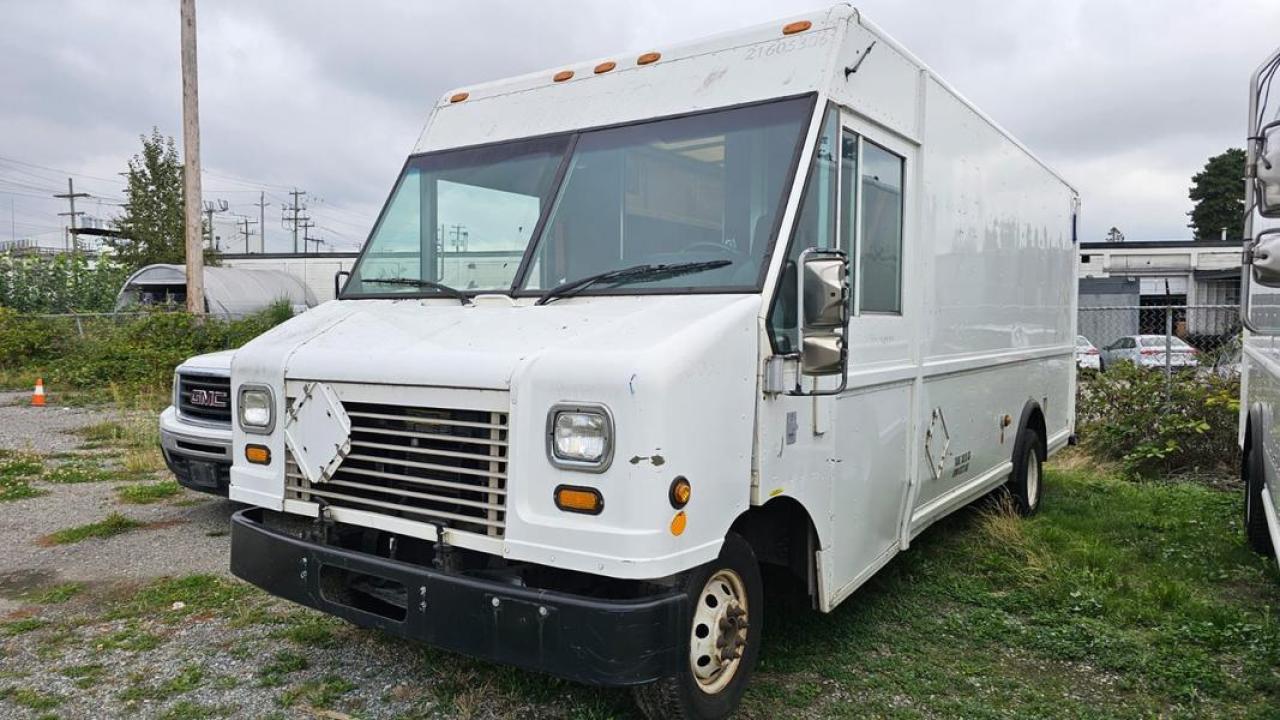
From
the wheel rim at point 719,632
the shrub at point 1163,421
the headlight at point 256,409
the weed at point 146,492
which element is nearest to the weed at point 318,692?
the headlight at point 256,409

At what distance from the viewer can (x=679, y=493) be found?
3.09 m

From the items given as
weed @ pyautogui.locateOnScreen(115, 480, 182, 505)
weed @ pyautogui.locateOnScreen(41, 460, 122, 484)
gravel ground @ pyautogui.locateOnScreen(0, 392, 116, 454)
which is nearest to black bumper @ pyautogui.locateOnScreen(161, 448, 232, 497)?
weed @ pyautogui.locateOnScreen(115, 480, 182, 505)

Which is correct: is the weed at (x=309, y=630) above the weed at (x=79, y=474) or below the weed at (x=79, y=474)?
below

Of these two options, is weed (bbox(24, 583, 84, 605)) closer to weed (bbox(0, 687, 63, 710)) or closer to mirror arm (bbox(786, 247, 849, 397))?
A: weed (bbox(0, 687, 63, 710))

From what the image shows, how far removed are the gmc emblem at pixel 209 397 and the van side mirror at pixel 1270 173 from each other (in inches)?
250

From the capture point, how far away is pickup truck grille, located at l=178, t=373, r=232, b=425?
6.78 meters

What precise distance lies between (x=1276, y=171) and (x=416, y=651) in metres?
4.03

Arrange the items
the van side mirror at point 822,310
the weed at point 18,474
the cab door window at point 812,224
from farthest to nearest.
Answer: the weed at point 18,474 → the cab door window at point 812,224 → the van side mirror at point 822,310

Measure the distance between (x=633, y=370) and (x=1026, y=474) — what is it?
5.24 m

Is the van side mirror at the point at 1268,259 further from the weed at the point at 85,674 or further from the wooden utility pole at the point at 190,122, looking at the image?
the wooden utility pole at the point at 190,122

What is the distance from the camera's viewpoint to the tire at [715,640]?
3.32m

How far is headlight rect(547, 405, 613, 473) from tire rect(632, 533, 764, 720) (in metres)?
A: 0.58

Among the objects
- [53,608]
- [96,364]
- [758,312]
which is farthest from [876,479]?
[96,364]

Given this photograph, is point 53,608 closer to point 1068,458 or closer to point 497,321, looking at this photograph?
point 497,321
